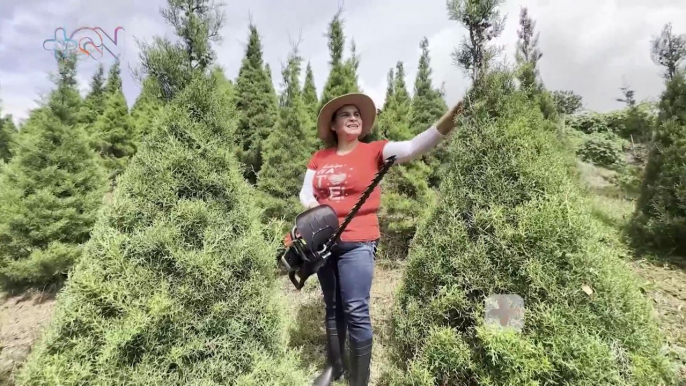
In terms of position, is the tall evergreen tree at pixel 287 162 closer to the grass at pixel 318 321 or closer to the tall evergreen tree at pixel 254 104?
the grass at pixel 318 321

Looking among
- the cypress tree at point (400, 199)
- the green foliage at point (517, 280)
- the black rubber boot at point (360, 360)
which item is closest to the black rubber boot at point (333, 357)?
the black rubber boot at point (360, 360)

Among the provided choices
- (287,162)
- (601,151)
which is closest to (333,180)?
(287,162)

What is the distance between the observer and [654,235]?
17.1 feet

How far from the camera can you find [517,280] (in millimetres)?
1775

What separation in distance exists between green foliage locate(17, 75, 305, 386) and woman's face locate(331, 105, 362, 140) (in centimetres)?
92

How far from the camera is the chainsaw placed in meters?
2.31

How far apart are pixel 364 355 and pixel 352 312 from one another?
334mm

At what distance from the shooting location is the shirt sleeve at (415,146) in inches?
90.6

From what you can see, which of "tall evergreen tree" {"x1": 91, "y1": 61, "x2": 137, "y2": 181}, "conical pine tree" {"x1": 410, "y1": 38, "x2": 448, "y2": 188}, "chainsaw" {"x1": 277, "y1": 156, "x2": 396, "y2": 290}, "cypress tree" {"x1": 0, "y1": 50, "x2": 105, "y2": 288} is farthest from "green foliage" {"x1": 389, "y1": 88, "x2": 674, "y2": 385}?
"tall evergreen tree" {"x1": 91, "y1": 61, "x2": 137, "y2": 181}

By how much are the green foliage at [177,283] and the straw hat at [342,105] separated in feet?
2.99

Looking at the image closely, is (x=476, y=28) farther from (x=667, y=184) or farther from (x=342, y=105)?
(x=667, y=184)

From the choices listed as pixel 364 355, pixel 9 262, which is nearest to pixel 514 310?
pixel 364 355

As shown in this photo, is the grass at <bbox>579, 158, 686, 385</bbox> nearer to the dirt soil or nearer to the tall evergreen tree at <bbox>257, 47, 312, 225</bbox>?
the tall evergreen tree at <bbox>257, 47, 312, 225</bbox>

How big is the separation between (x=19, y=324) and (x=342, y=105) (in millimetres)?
7326
